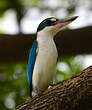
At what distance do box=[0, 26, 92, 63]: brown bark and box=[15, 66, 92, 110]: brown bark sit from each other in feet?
6.41

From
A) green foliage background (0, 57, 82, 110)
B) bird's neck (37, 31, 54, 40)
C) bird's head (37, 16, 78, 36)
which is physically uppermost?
bird's head (37, 16, 78, 36)

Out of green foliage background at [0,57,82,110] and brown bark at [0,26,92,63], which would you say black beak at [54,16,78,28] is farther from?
green foliage background at [0,57,82,110]

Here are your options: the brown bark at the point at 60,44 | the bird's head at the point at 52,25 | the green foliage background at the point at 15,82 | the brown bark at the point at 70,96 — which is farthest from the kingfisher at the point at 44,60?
the green foliage background at the point at 15,82

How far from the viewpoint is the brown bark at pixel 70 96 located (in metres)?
3.89

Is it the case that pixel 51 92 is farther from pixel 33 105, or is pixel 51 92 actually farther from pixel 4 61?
pixel 4 61

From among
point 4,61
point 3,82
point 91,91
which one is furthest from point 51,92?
point 3,82

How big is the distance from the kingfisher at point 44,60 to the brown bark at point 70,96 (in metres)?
0.41

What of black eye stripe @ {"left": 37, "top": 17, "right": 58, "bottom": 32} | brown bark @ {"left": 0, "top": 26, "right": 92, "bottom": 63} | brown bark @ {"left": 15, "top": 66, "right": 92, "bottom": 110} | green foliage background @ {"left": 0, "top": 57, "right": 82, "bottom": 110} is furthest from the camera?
green foliage background @ {"left": 0, "top": 57, "right": 82, "bottom": 110}

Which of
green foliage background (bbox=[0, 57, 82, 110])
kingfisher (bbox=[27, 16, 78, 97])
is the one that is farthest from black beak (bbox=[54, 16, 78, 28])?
green foliage background (bbox=[0, 57, 82, 110])

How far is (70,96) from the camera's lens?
3.96 m

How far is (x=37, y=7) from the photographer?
8.88 metres

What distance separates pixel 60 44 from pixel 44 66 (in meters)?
1.69

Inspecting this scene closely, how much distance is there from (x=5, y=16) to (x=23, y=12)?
68 centimetres

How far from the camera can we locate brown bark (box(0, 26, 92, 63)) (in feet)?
19.8
